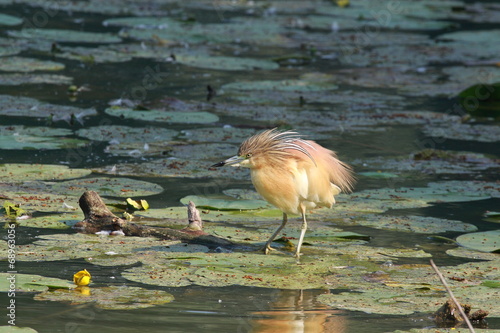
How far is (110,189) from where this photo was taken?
6.71 m

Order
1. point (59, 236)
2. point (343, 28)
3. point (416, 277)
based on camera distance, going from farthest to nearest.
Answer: point (343, 28)
point (59, 236)
point (416, 277)

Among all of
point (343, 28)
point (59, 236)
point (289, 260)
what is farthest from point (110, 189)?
point (343, 28)

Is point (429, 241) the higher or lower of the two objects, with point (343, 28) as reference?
lower

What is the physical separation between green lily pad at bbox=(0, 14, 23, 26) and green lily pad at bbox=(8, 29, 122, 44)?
14cm

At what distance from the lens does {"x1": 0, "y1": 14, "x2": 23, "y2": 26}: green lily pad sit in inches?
545

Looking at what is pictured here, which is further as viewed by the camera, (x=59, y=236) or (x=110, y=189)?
(x=110, y=189)

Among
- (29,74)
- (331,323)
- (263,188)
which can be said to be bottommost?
(331,323)

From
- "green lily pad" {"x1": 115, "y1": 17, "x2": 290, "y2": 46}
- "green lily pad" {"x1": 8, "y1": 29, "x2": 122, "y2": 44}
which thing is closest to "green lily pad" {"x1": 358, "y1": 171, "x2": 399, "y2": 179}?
"green lily pad" {"x1": 115, "y1": 17, "x2": 290, "y2": 46}

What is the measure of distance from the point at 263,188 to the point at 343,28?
1158 cm

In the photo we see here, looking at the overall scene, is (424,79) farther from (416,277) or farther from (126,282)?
(126,282)

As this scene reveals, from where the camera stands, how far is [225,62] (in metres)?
12.6

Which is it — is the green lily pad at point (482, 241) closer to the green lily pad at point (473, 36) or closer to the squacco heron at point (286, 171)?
the squacco heron at point (286, 171)

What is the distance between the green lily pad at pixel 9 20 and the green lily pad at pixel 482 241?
9.76 meters

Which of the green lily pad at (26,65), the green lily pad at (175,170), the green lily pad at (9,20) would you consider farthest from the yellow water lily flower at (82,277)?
the green lily pad at (9,20)
